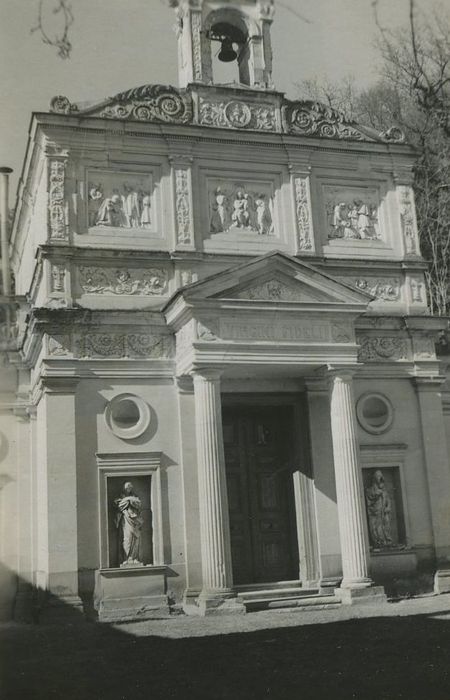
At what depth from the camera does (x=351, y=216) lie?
57.2 feet

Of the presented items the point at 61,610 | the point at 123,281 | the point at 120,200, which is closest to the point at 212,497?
the point at 61,610

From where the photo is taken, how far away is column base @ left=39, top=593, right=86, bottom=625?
1375 centimetres

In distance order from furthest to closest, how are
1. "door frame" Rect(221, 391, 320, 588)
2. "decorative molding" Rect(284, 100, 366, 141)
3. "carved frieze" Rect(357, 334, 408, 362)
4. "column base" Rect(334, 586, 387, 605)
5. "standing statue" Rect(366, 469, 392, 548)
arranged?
"decorative molding" Rect(284, 100, 366, 141) < "carved frieze" Rect(357, 334, 408, 362) < "standing statue" Rect(366, 469, 392, 548) < "door frame" Rect(221, 391, 320, 588) < "column base" Rect(334, 586, 387, 605)

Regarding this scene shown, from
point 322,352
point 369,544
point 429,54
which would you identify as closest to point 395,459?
point 369,544

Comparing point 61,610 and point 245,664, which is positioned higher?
point 61,610

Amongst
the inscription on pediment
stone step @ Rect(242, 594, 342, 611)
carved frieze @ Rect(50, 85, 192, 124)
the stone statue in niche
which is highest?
carved frieze @ Rect(50, 85, 192, 124)

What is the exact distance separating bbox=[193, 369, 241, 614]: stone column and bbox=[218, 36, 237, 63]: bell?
748cm

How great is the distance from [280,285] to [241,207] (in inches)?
91.6

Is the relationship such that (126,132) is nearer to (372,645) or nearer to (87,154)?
(87,154)

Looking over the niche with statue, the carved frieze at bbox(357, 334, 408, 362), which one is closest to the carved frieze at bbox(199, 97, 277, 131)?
the carved frieze at bbox(357, 334, 408, 362)

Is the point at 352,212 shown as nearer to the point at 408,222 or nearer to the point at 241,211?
the point at 408,222

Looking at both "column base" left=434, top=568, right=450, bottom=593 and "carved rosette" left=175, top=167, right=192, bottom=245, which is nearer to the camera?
"column base" left=434, top=568, right=450, bottom=593

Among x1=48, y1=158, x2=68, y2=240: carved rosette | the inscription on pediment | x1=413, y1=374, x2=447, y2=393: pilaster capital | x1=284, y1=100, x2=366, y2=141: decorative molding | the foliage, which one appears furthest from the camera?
the foliage

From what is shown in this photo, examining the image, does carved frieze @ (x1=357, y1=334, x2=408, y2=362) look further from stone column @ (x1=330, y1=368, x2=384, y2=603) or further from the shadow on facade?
the shadow on facade
